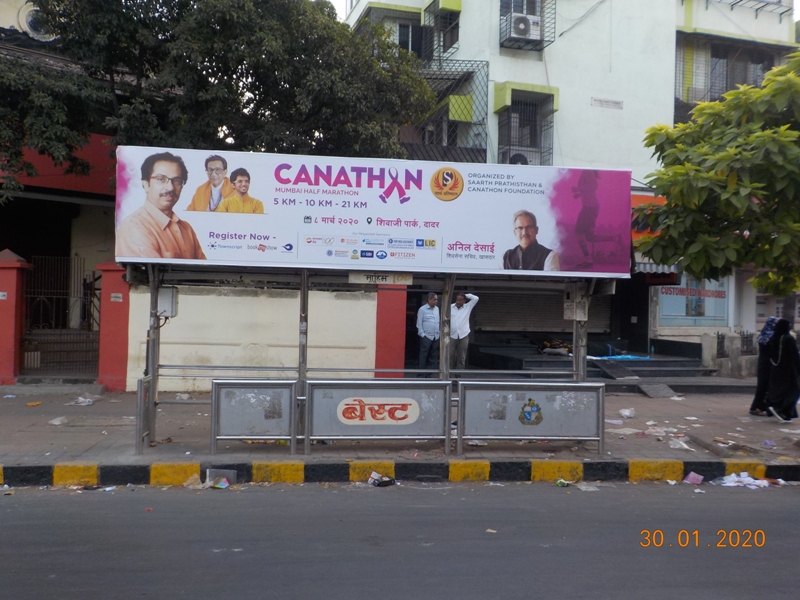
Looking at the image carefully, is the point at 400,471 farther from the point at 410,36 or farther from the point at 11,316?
the point at 410,36

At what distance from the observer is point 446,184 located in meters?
7.39

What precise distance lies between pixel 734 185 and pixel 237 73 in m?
8.52

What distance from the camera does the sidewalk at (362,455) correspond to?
700 centimetres

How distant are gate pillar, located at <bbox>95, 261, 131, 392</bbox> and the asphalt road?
5.52m

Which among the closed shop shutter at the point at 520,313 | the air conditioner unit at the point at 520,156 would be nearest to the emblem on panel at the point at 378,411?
the closed shop shutter at the point at 520,313

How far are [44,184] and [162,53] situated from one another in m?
3.98

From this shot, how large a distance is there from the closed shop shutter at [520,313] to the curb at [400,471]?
952 centimetres

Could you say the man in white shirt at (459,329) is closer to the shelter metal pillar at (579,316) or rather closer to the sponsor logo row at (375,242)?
the shelter metal pillar at (579,316)

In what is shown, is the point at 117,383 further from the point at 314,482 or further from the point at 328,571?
the point at 328,571

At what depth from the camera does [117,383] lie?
12.0 metres

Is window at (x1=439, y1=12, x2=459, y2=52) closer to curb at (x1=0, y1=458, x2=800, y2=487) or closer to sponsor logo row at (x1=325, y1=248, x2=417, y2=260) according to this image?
sponsor logo row at (x1=325, y1=248, x2=417, y2=260)

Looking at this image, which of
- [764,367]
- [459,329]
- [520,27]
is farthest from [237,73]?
[764,367]

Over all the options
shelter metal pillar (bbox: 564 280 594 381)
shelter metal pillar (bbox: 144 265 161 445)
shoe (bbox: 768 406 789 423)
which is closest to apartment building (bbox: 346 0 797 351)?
shoe (bbox: 768 406 789 423)

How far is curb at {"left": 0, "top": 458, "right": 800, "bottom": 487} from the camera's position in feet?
22.4
